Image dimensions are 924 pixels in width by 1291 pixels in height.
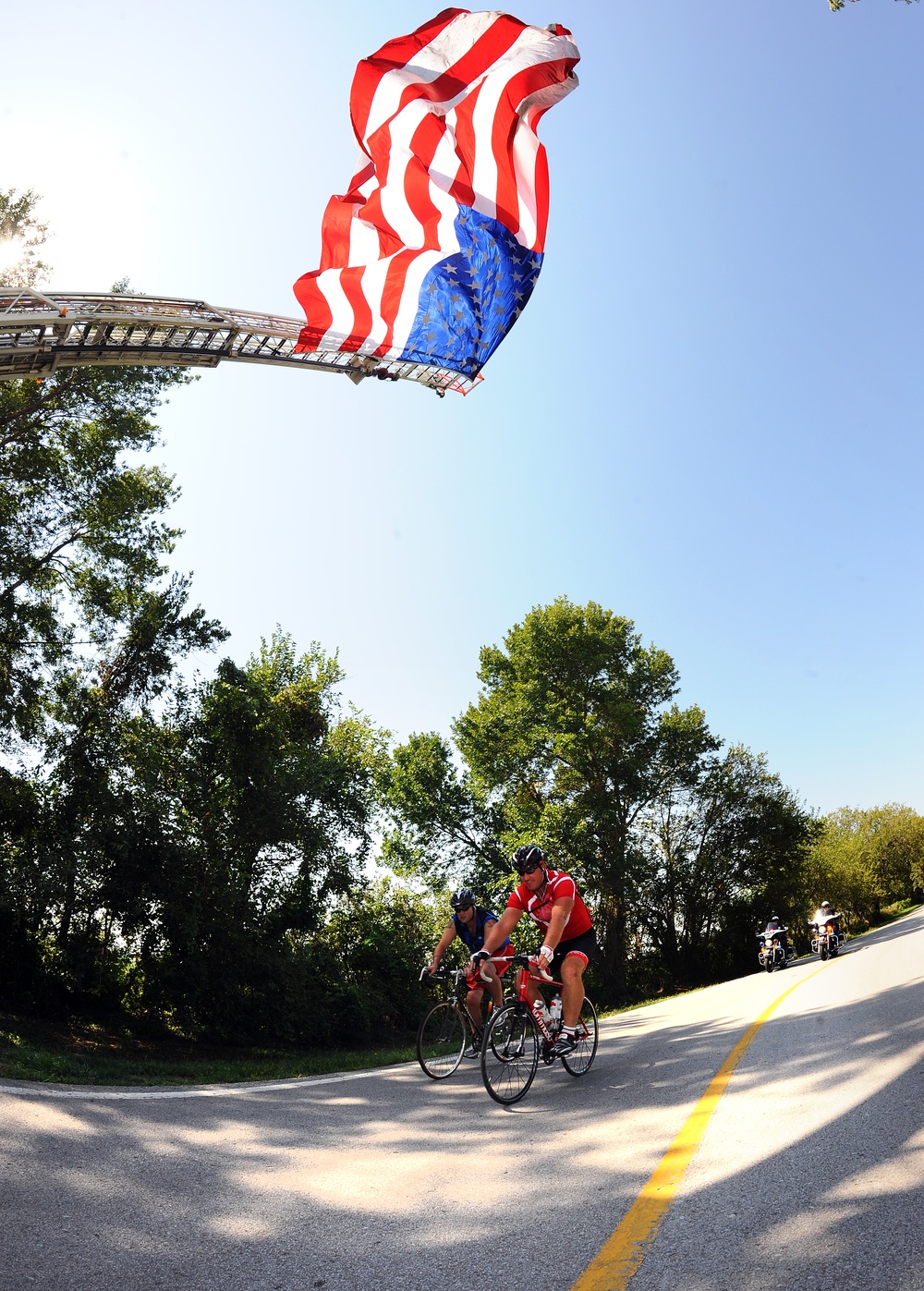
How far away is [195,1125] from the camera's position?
5.12 meters

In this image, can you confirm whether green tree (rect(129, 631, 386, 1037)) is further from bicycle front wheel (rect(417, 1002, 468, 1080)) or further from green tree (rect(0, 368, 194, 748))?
bicycle front wheel (rect(417, 1002, 468, 1080))

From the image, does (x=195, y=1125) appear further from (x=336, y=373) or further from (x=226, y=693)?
(x=226, y=693)

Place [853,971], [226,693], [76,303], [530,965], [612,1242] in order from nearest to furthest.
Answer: [612,1242] < [530,965] < [76,303] < [853,971] < [226,693]

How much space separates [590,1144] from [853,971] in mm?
13715

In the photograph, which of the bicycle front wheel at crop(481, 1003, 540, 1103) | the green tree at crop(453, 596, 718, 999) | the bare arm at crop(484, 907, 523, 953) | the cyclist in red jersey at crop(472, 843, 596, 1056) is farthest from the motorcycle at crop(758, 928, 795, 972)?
the bicycle front wheel at crop(481, 1003, 540, 1103)

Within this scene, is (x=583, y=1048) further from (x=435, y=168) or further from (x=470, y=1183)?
(x=435, y=168)

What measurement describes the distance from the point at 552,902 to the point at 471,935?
1.79m

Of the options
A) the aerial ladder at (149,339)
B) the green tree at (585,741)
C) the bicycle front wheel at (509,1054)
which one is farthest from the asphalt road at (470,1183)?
the green tree at (585,741)

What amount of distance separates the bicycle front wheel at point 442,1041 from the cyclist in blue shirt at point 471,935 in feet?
0.69

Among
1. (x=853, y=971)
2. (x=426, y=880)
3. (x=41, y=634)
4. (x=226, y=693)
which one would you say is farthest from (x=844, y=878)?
(x=41, y=634)

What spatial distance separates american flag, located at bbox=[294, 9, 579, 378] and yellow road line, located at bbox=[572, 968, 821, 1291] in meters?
10.4

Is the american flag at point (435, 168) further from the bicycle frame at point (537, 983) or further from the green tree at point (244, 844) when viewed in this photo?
the green tree at point (244, 844)

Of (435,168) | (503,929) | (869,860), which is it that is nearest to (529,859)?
(503,929)

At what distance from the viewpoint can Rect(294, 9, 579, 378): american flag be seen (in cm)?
1112
